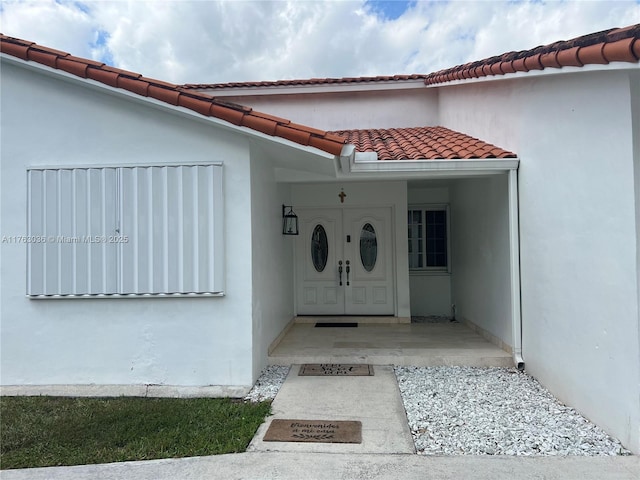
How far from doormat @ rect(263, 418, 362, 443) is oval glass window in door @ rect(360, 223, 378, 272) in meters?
5.24

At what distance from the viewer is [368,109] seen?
1085cm

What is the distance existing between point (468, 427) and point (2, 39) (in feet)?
24.3

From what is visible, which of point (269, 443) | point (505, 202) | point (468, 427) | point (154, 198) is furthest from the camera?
point (505, 202)

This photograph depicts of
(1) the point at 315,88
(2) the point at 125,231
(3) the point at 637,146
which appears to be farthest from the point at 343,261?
(3) the point at 637,146

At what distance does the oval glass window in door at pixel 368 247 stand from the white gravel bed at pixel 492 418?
12.2ft

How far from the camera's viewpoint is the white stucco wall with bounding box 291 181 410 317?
9125mm

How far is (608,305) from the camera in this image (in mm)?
4016

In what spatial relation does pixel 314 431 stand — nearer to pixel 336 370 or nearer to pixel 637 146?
pixel 336 370

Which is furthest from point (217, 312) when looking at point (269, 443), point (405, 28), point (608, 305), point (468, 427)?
point (405, 28)

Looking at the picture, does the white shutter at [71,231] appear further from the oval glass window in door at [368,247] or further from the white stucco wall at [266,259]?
the oval glass window in door at [368,247]

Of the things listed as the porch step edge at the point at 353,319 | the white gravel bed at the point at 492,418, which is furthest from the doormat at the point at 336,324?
the white gravel bed at the point at 492,418

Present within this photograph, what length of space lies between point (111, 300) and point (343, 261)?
5.11 metres

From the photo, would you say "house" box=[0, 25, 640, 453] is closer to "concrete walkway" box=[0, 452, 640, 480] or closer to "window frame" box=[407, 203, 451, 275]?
"concrete walkway" box=[0, 452, 640, 480]

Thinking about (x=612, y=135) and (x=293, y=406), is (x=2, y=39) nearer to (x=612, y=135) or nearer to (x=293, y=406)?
(x=293, y=406)
